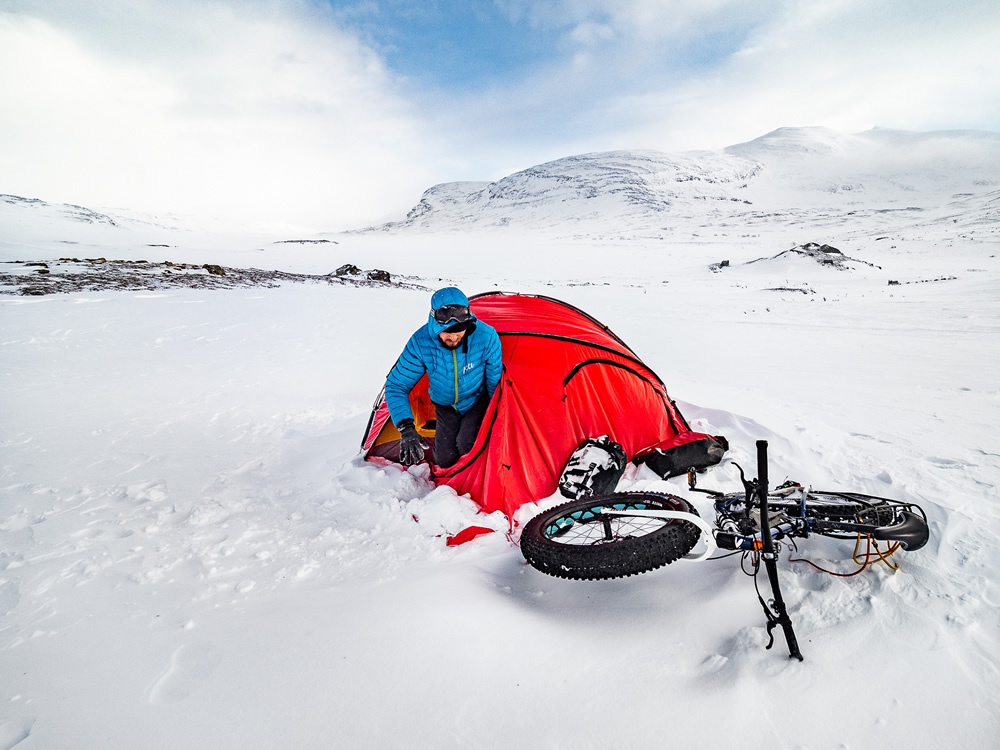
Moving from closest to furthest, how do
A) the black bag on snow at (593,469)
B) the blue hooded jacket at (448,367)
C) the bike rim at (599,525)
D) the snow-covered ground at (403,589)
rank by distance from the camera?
the snow-covered ground at (403,589) → the bike rim at (599,525) → the black bag on snow at (593,469) → the blue hooded jacket at (448,367)

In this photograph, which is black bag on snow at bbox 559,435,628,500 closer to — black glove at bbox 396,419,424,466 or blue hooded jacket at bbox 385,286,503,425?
blue hooded jacket at bbox 385,286,503,425

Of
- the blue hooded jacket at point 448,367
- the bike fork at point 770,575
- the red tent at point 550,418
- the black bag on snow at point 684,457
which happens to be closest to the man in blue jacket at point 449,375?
the blue hooded jacket at point 448,367

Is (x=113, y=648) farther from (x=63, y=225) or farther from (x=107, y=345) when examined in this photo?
(x=63, y=225)

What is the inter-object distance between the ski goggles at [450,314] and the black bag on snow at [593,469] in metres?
1.34

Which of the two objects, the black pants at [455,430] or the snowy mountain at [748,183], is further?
the snowy mountain at [748,183]

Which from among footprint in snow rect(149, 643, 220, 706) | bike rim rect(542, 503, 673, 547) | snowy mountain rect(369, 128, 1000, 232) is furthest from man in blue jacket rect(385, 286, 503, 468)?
snowy mountain rect(369, 128, 1000, 232)

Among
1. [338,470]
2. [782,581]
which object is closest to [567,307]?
[338,470]

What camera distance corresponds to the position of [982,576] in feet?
7.45

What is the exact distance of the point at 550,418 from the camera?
3.62 metres

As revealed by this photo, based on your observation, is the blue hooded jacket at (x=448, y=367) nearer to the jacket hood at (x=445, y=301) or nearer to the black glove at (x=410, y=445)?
the jacket hood at (x=445, y=301)

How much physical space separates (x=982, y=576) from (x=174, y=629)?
378 cm

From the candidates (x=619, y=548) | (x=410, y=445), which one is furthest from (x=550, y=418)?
(x=619, y=548)

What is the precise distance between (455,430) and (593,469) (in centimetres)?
109

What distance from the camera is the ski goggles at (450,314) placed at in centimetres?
324
